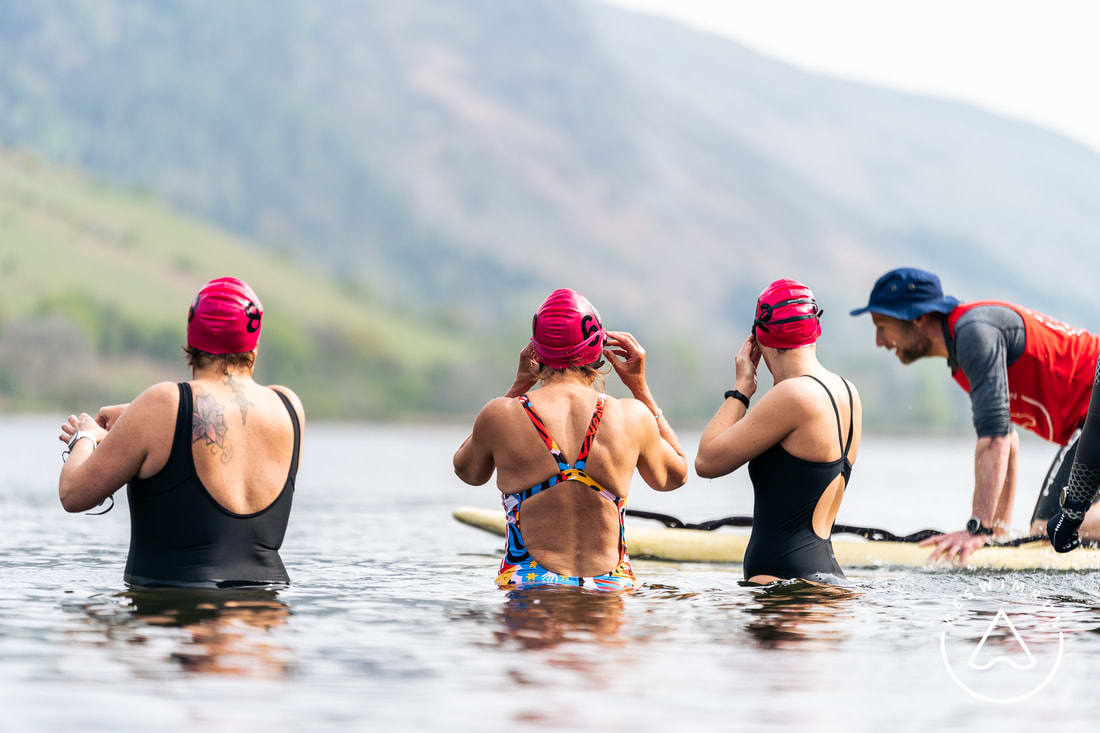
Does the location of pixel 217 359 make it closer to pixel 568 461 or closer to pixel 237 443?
pixel 237 443

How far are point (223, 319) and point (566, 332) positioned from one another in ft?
6.49

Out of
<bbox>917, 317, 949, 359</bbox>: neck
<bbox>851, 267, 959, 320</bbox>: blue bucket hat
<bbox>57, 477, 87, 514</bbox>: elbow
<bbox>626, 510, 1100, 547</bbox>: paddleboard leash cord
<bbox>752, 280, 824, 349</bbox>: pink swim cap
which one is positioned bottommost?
<bbox>626, 510, 1100, 547</bbox>: paddleboard leash cord

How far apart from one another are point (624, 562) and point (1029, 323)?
4.62 meters

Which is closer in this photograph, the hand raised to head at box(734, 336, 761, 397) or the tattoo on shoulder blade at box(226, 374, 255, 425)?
the tattoo on shoulder blade at box(226, 374, 255, 425)

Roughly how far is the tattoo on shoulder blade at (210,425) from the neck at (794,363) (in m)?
3.31

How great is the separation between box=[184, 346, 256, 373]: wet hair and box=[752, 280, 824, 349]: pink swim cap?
3080 millimetres

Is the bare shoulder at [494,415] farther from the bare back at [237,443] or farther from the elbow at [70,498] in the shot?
the elbow at [70,498]

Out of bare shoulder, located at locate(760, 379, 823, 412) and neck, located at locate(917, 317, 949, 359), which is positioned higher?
neck, located at locate(917, 317, 949, 359)

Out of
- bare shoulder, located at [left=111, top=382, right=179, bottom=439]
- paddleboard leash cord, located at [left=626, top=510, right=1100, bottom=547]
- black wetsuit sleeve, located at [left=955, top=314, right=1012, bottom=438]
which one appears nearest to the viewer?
bare shoulder, located at [left=111, top=382, right=179, bottom=439]

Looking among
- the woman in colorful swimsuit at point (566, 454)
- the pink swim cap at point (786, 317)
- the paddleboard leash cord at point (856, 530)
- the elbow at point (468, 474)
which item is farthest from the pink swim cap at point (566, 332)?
the paddleboard leash cord at point (856, 530)

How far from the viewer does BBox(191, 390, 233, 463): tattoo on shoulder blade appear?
788 cm

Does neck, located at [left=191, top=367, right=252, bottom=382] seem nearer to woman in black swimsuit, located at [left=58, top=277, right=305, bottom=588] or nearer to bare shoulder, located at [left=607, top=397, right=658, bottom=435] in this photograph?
woman in black swimsuit, located at [left=58, top=277, right=305, bottom=588]

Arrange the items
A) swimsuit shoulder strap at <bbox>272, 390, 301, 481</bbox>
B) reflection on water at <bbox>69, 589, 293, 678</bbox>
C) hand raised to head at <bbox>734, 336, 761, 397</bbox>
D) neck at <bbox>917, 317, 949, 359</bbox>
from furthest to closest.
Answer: neck at <bbox>917, 317, 949, 359</bbox> → hand raised to head at <bbox>734, 336, 761, 397</bbox> → swimsuit shoulder strap at <bbox>272, 390, 301, 481</bbox> → reflection on water at <bbox>69, 589, 293, 678</bbox>

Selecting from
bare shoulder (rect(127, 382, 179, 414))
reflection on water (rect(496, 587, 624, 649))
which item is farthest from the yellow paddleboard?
bare shoulder (rect(127, 382, 179, 414))
